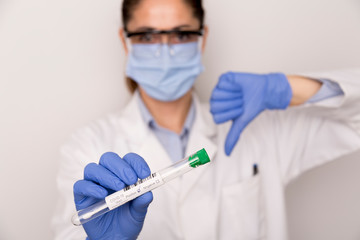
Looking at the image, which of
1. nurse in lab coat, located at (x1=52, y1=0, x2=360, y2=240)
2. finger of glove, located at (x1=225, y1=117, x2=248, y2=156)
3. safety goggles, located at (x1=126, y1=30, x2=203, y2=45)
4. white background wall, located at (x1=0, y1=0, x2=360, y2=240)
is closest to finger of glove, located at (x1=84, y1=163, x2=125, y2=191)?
nurse in lab coat, located at (x1=52, y1=0, x2=360, y2=240)

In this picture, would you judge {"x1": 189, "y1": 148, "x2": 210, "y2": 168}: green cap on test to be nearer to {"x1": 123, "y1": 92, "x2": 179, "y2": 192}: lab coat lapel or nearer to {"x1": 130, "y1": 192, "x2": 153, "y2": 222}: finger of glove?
{"x1": 130, "y1": 192, "x2": 153, "y2": 222}: finger of glove

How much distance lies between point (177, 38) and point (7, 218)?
107cm

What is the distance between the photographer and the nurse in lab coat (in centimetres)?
100

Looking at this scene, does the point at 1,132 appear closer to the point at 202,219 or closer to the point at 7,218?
the point at 7,218

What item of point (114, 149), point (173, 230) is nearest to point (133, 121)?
point (114, 149)

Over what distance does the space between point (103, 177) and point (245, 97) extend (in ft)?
1.74

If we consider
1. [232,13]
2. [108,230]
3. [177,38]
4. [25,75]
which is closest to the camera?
[108,230]

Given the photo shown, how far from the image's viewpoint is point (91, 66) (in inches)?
51.2

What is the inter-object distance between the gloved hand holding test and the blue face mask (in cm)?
44

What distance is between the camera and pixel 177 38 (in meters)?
1.11

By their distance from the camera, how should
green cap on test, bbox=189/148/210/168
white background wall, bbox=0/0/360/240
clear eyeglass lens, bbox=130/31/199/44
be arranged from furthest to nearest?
white background wall, bbox=0/0/360/240 < clear eyeglass lens, bbox=130/31/199/44 < green cap on test, bbox=189/148/210/168

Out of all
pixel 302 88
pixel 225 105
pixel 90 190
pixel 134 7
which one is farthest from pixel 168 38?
pixel 90 190

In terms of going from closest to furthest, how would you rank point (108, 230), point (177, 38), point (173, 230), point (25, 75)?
point (108, 230) → point (173, 230) → point (177, 38) → point (25, 75)

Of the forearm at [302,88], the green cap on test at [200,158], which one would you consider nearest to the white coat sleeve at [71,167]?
the green cap on test at [200,158]
